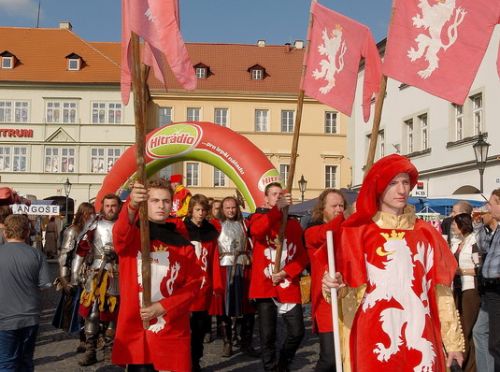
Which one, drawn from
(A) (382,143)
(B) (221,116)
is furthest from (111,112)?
(A) (382,143)

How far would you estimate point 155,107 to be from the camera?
45.9 metres

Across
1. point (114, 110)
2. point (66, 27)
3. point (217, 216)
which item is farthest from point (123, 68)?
point (66, 27)

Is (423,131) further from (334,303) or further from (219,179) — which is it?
(334,303)

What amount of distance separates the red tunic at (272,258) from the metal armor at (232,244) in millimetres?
2284

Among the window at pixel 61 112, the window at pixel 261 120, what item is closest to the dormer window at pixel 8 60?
the window at pixel 61 112

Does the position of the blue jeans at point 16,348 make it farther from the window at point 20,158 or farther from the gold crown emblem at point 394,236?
the window at point 20,158

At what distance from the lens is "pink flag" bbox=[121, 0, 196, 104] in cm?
435

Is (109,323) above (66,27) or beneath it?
beneath

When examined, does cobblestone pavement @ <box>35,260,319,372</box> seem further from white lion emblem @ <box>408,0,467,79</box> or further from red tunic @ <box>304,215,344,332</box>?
white lion emblem @ <box>408,0,467,79</box>

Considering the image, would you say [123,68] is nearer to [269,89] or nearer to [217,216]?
[217,216]

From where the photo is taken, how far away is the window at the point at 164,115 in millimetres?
46219

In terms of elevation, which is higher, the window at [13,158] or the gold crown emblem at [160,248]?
the window at [13,158]

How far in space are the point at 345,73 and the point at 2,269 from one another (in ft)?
10.4

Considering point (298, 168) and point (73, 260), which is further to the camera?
point (298, 168)
